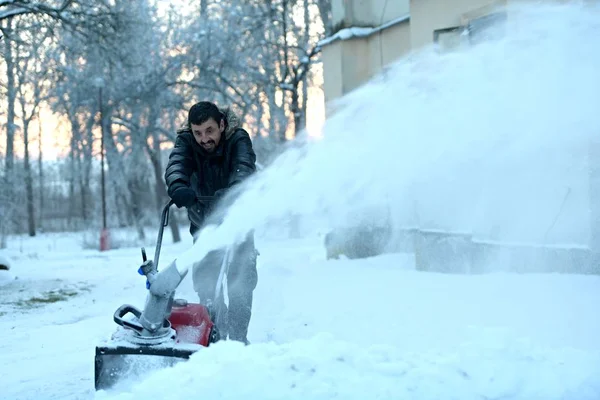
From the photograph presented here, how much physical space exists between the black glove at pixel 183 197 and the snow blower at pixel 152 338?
13.3 inches

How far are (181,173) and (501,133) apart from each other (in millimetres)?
3275

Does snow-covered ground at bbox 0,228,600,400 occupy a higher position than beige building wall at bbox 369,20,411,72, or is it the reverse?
beige building wall at bbox 369,20,411,72

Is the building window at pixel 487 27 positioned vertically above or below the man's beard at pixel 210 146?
above

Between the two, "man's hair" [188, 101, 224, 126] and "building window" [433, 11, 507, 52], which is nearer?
"man's hair" [188, 101, 224, 126]

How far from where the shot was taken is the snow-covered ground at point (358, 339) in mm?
3172

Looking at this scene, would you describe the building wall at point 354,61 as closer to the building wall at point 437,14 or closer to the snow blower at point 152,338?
the building wall at point 437,14

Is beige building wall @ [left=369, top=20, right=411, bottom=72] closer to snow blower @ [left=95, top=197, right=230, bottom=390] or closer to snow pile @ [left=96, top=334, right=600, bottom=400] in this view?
snow pile @ [left=96, top=334, right=600, bottom=400]

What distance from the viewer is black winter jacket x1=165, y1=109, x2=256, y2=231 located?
440cm

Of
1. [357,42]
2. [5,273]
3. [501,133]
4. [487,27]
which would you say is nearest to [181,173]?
[501,133]

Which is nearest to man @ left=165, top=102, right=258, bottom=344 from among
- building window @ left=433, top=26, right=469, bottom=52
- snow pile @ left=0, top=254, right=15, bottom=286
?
building window @ left=433, top=26, right=469, bottom=52

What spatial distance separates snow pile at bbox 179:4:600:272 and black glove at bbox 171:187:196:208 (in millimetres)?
428

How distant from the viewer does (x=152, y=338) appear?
130 inches

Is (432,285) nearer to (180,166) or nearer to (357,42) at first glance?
(180,166)

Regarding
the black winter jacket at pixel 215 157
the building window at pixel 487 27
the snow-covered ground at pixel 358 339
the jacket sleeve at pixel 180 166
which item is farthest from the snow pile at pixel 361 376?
the building window at pixel 487 27
